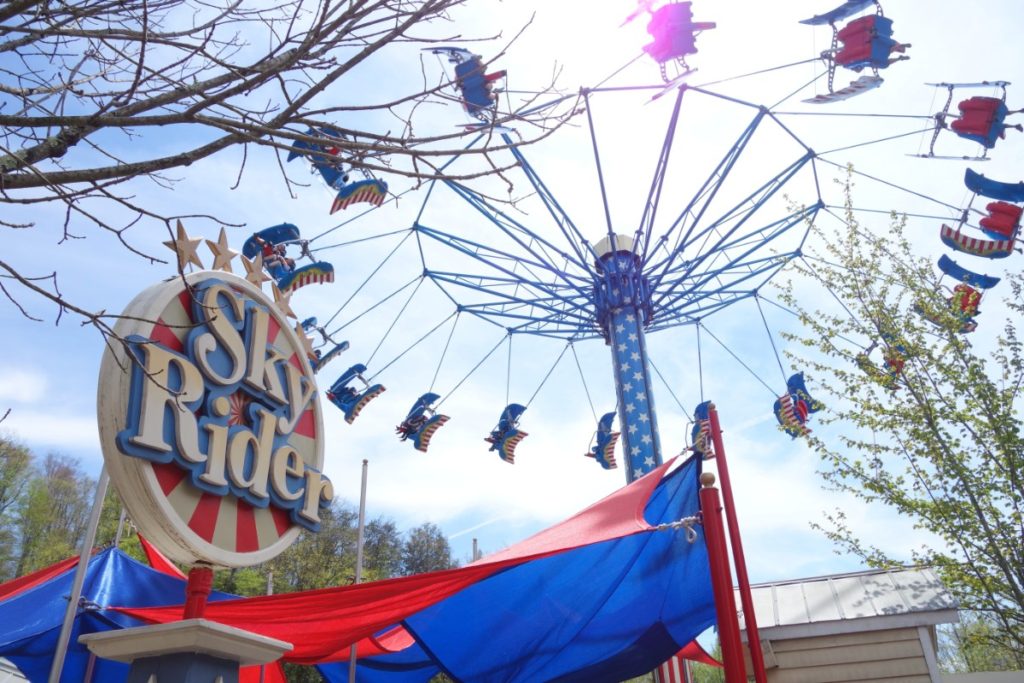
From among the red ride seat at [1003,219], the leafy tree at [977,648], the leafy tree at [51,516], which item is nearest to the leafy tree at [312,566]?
the leafy tree at [51,516]

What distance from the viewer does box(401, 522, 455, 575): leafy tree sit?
33.7 metres

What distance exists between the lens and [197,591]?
11.8 ft

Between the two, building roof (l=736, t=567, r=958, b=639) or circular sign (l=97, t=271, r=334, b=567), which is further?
building roof (l=736, t=567, r=958, b=639)

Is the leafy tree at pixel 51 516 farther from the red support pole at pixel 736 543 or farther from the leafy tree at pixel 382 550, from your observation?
the red support pole at pixel 736 543

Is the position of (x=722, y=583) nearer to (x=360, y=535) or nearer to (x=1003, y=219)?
(x=360, y=535)

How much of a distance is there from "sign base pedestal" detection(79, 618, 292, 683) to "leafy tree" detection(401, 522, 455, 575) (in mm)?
30952

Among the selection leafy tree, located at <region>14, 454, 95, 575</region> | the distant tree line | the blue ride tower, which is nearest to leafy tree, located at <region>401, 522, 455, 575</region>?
the distant tree line

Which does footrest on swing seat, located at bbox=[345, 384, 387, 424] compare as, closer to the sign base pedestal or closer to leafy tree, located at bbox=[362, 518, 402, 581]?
the sign base pedestal

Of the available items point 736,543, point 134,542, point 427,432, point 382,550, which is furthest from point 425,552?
point 736,543

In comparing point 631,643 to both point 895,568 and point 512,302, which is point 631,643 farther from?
point 512,302

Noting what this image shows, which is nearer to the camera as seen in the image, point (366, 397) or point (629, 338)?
point (629, 338)

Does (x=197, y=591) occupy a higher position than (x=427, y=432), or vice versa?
(x=427, y=432)

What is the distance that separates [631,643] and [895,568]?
3.83 m

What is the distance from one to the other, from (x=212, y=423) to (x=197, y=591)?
74 centimetres
